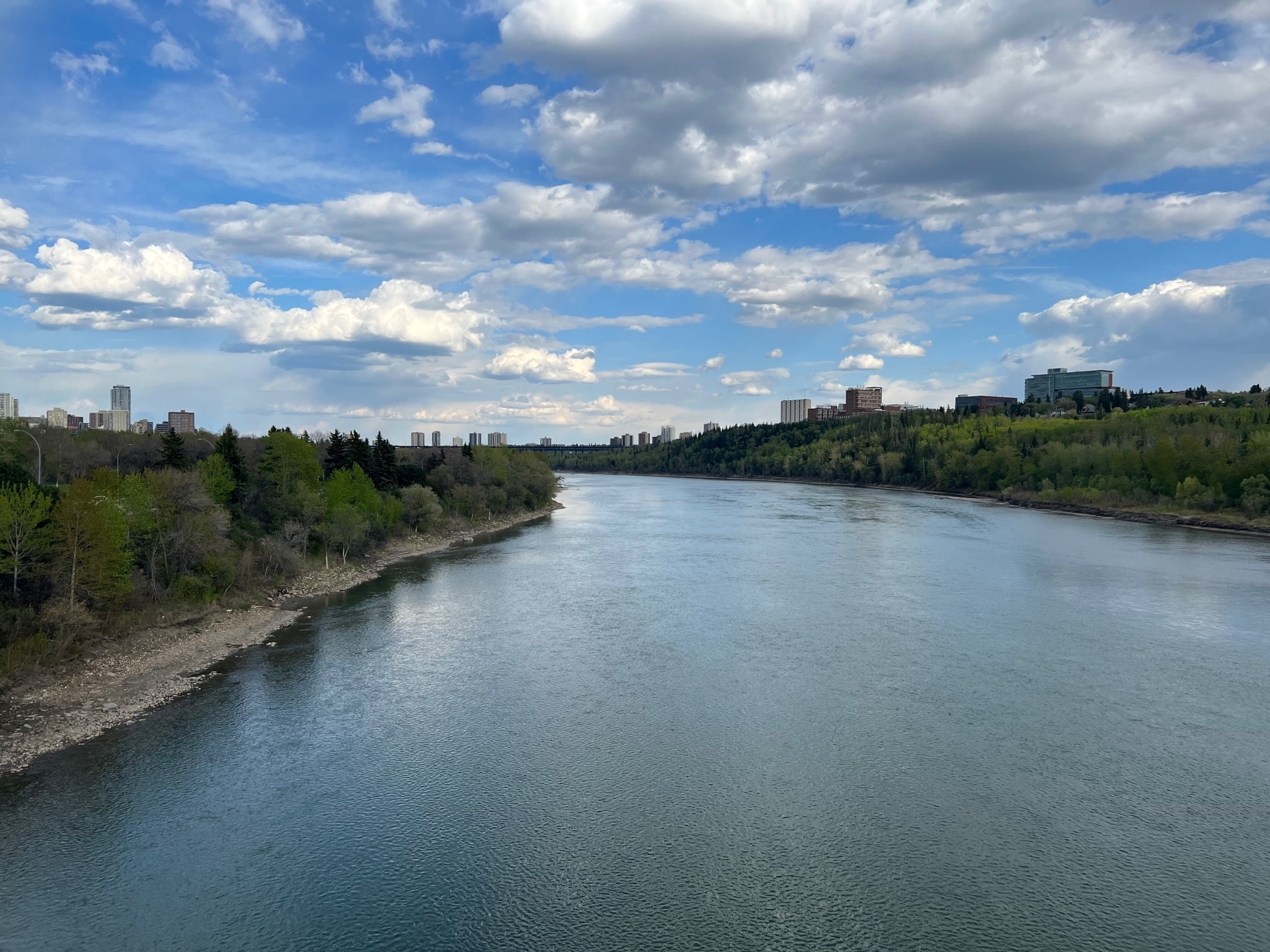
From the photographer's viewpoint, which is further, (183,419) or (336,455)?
(183,419)

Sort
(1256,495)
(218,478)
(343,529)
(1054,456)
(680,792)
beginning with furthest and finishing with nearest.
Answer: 1. (1054,456)
2. (1256,495)
3. (343,529)
4. (218,478)
5. (680,792)

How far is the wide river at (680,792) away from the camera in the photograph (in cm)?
1234

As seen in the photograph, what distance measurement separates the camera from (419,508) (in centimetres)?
5716

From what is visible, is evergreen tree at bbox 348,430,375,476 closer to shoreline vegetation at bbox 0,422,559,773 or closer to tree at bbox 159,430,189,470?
shoreline vegetation at bbox 0,422,559,773

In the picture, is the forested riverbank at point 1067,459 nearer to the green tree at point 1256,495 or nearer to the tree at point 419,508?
the green tree at point 1256,495

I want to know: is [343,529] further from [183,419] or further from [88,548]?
[183,419]

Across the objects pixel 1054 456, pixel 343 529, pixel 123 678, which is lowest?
pixel 123 678

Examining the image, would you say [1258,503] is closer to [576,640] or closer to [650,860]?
[576,640]

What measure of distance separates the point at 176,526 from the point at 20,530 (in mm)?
7775

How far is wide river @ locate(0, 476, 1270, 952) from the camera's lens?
486 inches

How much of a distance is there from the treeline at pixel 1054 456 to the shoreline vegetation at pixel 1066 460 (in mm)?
144

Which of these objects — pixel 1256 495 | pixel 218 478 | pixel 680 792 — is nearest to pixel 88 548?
pixel 218 478

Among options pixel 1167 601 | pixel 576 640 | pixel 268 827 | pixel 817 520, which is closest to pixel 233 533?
pixel 576 640

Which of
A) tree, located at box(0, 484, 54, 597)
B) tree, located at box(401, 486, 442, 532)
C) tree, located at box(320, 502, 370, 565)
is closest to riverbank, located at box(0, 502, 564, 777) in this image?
tree, located at box(0, 484, 54, 597)
